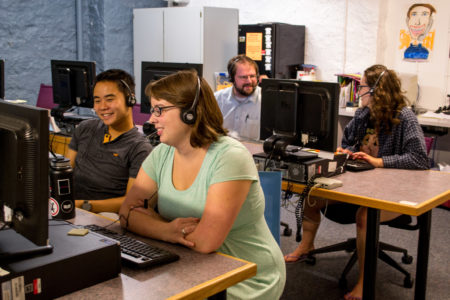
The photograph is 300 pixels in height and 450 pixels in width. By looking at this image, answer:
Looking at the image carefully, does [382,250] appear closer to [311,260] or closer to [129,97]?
[311,260]

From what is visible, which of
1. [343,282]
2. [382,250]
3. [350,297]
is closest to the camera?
[350,297]

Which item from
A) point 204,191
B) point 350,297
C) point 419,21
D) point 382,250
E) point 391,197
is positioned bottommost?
point 350,297

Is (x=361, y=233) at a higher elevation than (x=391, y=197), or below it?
below

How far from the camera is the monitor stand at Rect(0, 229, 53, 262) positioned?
123 cm

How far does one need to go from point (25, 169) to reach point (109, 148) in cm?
128

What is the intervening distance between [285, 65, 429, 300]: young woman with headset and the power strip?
1.31 feet

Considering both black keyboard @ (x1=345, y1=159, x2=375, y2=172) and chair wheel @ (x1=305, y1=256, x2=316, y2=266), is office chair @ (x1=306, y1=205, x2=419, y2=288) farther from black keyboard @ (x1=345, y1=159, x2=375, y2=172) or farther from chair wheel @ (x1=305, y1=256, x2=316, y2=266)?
black keyboard @ (x1=345, y1=159, x2=375, y2=172)

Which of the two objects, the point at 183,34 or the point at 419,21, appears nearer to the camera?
the point at 419,21

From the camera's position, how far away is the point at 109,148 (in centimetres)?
240

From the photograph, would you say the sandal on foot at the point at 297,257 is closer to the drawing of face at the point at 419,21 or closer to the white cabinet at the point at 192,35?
the white cabinet at the point at 192,35

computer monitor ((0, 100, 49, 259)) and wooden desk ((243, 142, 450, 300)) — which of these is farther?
wooden desk ((243, 142, 450, 300))

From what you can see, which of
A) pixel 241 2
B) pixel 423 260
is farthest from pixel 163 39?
pixel 423 260

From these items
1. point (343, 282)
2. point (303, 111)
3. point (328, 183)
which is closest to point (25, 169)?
point (328, 183)

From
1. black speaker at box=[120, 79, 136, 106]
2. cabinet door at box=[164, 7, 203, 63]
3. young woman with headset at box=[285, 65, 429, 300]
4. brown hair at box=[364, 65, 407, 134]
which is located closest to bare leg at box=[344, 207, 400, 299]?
young woman with headset at box=[285, 65, 429, 300]
